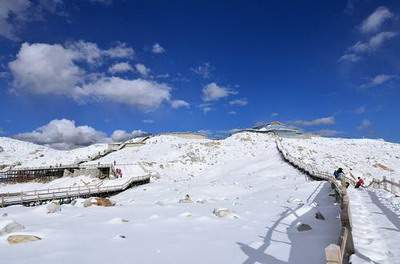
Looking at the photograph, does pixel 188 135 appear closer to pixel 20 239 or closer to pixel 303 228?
pixel 303 228

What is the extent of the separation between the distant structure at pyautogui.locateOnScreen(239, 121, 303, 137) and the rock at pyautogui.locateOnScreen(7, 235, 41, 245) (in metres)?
98.1

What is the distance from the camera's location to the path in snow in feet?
34.3

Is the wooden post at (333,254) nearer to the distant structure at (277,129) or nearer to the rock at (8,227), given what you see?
the rock at (8,227)

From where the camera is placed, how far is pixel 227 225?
54.2 ft

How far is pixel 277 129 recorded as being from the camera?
112 metres

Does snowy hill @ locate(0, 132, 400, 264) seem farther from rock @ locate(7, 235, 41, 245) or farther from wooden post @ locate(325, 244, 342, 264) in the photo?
wooden post @ locate(325, 244, 342, 264)

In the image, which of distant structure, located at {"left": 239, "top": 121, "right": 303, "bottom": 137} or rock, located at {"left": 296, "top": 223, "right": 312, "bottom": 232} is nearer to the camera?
rock, located at {"left": 296, "top": 223, "right": 312, "bottom": 232}

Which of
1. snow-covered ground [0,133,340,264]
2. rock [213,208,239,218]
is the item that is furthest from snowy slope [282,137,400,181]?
rock [213,208,239,218]

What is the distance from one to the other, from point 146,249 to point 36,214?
9.43 m

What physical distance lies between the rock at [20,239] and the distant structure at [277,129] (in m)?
98.1

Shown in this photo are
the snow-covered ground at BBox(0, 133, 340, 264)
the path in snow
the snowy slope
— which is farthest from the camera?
the snowy slope

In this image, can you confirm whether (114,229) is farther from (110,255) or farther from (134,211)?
(134,211)

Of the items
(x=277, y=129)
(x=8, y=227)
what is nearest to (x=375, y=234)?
(x=8, y=227)

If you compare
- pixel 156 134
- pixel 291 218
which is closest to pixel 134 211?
pixel 291 218
